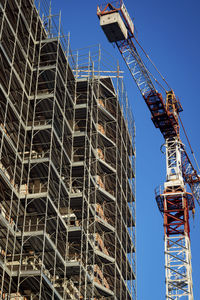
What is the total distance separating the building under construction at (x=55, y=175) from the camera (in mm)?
47125

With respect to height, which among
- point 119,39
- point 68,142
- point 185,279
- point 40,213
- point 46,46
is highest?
point 119,39

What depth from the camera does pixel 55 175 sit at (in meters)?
50.8

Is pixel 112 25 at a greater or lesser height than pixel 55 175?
greater

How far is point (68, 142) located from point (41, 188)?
22.6ft

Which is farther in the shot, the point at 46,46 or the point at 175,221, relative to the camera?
the point at 175,221

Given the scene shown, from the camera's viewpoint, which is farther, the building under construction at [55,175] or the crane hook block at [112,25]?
the crane hook block at [112,25]

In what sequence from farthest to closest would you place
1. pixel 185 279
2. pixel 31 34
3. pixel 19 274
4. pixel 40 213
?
pixel 185 279
pixel 31 34
pixel 40 213
pixel 19 274

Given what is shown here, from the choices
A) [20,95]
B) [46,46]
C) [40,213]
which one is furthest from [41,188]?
[46,46]

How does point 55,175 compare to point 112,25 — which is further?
point 112,25

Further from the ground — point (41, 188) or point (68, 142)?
point (68, 142)

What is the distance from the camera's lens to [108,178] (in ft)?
211

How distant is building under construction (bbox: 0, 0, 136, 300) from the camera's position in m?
47.1

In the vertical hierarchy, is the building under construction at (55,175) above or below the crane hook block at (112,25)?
below

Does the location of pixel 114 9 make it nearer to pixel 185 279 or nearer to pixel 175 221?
pixel 175 221
